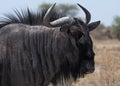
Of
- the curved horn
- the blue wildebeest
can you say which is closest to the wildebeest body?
the blue wildebeest

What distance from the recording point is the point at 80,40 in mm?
7066

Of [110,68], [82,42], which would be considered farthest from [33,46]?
[110,68]

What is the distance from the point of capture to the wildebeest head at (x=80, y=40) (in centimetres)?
705

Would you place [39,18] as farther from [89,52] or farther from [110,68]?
[110,68]

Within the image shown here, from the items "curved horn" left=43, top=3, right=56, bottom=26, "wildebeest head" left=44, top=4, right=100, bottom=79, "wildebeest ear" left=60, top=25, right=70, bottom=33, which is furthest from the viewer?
"curved horn" left=43, top=3, right=56, bottom=26

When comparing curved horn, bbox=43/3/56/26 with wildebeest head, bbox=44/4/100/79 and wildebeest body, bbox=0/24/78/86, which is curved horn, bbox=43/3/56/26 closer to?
wildebeest head, bbox=44/4/100/79

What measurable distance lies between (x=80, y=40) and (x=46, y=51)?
57 cm

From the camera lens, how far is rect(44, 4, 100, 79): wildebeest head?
7.05 metres

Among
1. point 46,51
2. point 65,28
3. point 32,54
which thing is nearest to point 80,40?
point 65,28

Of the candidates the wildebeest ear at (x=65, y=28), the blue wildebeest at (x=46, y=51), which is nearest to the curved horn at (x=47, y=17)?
the blue wildebeest at (x=46, y=51)

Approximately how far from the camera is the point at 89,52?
702 centimetres

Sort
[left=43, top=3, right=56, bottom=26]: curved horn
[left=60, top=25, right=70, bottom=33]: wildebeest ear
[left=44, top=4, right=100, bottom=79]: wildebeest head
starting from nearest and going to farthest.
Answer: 1. [left=44, top=4, right=100, bottom=79]: wildebeest head
2. [left=60, top=25, right=70, bottom=33]: wildebeest ear
3. [left=43, top=3, right=56, bottom=26]: curved horn

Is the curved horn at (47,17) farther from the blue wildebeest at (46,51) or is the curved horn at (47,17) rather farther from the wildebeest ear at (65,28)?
the wildebeest ear at (65,28)

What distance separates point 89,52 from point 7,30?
1.29 m
